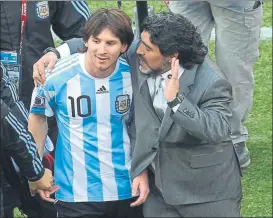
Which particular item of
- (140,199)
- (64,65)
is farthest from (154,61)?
(140,199)

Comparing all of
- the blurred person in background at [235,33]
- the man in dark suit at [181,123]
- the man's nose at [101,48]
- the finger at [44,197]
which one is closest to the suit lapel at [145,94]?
the man in dark suit at [181,123]

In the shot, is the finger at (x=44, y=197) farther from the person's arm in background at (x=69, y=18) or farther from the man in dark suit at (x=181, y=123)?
the person's arm in background at (x=69, y=18)

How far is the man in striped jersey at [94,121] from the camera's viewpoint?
4.70 meters

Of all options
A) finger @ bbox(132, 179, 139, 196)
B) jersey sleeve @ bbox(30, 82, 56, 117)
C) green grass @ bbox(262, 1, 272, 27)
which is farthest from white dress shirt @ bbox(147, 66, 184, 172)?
green grass @ bbox(262, 1, 272, 27)

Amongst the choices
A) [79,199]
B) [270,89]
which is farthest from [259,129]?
[79,199]

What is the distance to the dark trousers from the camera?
4.90 meters

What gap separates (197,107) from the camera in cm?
450

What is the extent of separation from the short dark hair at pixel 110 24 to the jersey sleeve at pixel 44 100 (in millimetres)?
343

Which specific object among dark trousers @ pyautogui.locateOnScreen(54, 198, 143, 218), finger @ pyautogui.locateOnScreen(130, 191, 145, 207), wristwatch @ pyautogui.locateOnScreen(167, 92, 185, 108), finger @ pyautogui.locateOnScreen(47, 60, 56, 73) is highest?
finger @ pyautogui.locateOnScreen(47, 60, 56, 73)

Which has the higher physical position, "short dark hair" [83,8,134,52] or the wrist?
"short dark hair" [83,8,134,52]

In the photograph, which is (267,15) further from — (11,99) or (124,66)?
(11,99)

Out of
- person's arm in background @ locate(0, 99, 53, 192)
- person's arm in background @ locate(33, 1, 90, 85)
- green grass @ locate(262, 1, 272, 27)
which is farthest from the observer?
green grass @ locate(262, 1, 272, 27)

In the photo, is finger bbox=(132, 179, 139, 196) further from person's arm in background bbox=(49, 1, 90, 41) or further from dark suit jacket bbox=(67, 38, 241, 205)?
person's arm in background bbox=(49, 1, 90, 41)

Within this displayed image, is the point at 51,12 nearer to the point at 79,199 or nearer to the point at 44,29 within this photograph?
the point at 44,29
